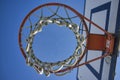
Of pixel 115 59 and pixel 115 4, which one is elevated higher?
pixel 115 4

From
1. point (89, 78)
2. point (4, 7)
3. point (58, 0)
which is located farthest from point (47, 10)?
point (89, 78)

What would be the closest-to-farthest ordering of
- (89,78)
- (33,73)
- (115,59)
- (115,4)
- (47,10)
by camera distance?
(115,59), (115,4), (89,78), (47,10), (33,73)

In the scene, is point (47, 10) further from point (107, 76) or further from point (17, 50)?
point (107, 76)

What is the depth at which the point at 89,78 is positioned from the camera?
7.72 feet

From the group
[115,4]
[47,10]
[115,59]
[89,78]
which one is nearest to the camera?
[115,59]

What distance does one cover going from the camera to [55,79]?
3195 millimetres

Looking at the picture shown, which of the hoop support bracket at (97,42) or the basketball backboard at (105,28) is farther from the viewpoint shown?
the hoop support bracket at (97,42)

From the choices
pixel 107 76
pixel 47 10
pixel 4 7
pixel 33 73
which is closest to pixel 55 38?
pixel 47 10

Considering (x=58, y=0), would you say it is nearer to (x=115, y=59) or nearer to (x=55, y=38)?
(x=55, y=38)

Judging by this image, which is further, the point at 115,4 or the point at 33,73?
the point at 33,73

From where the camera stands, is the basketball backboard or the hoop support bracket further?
the hoop support bracket

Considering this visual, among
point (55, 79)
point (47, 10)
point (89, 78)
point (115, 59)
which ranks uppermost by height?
point (47, 10)

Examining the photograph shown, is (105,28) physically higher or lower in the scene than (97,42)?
higher

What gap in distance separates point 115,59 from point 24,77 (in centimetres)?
183
